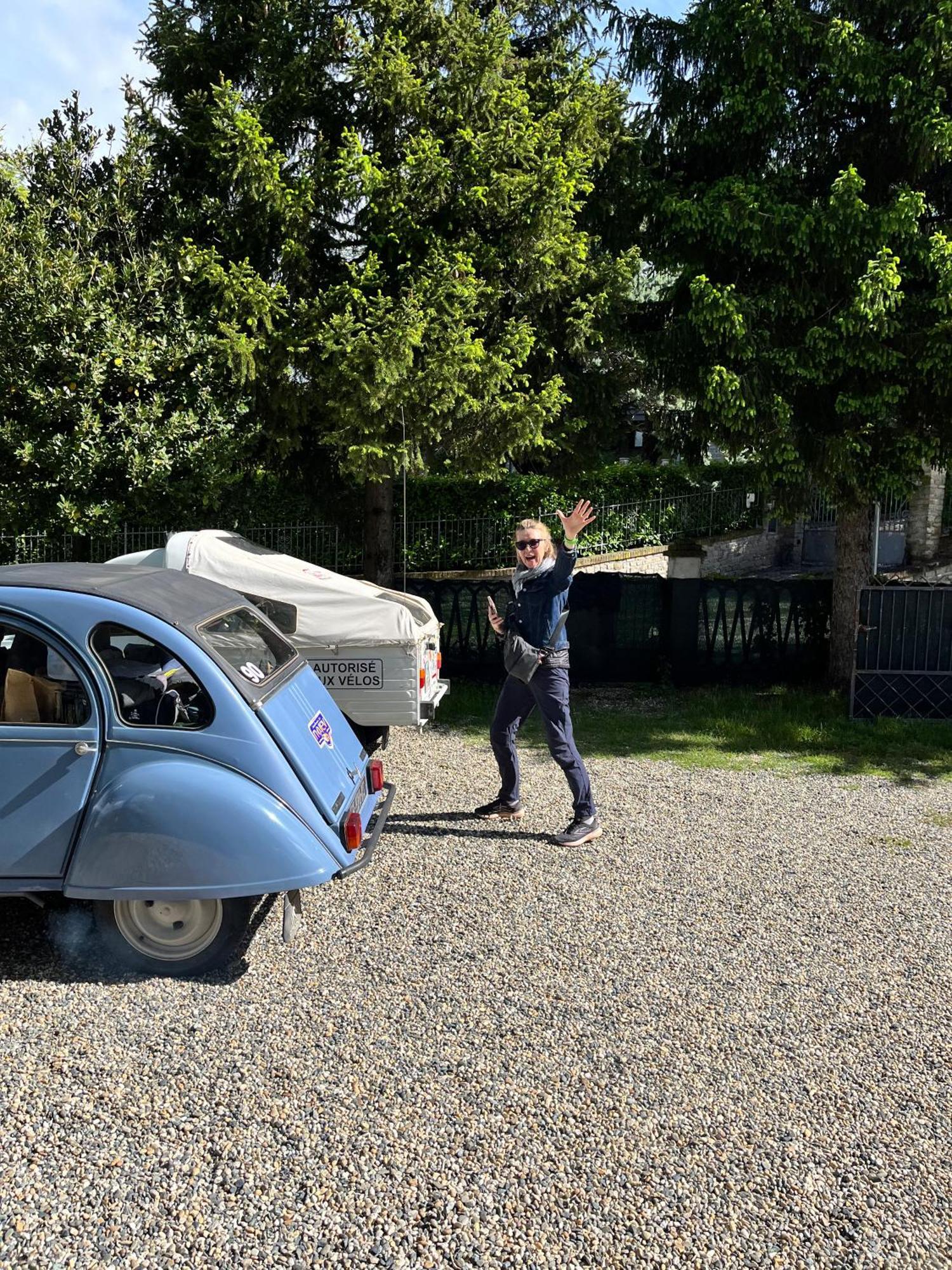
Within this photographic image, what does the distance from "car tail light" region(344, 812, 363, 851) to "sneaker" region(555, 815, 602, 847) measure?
205 centimetres

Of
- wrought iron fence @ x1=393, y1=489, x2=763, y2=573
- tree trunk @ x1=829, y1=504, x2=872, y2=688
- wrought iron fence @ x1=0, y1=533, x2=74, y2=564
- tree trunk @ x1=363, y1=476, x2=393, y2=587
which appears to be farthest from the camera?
wrought iron fence @ x1=393, y1=489, x2=763, y2=573

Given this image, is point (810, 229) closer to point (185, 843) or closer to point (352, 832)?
point (352, 832)

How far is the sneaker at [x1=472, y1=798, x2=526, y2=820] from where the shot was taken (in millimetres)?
6617

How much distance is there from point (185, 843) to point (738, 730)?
666cm

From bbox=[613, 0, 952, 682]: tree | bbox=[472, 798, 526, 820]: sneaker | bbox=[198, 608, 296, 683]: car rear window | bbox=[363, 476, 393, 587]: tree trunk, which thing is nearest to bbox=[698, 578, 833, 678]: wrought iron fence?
bbox=[613, 0, 952, 682]: tree

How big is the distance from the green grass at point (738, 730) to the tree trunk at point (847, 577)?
0.42 m

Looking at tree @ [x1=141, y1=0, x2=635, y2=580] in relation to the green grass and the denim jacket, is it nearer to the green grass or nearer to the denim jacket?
the green grass

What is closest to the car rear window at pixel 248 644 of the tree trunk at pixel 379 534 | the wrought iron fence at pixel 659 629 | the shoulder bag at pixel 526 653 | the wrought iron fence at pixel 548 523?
the shoulder bag at pixel 526 653

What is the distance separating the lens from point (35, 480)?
31.2 feet

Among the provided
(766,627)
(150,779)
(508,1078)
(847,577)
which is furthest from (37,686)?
(847,577)

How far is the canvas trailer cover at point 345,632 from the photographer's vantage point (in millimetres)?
7504

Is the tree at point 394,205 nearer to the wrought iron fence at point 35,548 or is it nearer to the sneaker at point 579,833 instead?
the wrought iron fence at point 35,548

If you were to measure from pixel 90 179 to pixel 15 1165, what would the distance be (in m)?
9.53

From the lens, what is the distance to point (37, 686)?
4391 millimetres
